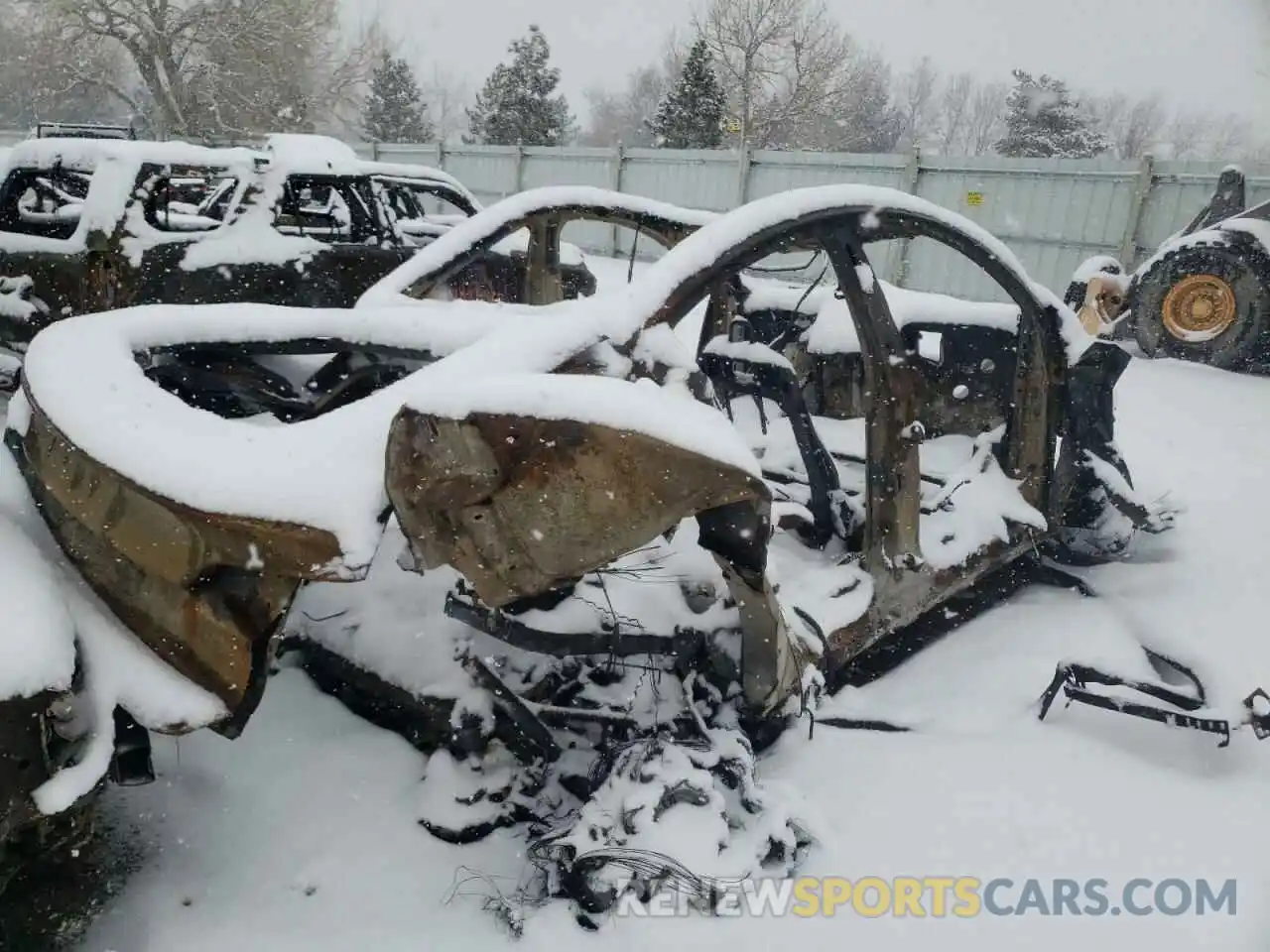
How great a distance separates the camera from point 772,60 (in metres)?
26.6

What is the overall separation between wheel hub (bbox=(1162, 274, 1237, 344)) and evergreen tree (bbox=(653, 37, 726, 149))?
1735 centimetres

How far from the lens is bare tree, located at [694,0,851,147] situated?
83.4 ft

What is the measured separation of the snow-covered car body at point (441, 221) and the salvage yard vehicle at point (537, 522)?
3.21 m

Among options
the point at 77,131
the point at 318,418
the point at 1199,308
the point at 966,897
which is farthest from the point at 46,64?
the point at 966,897

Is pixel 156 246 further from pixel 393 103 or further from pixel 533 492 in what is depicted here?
pixel 393 103

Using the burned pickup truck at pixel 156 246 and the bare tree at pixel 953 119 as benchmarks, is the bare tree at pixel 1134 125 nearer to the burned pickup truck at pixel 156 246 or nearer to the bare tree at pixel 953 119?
the bare tree at pixel 953 119

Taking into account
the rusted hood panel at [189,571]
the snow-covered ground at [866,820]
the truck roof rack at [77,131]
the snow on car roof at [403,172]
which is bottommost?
the snow-covered ground at [866,820]

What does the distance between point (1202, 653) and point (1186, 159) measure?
11073 mm

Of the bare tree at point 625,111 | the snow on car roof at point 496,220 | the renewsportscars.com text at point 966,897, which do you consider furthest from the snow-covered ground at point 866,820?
the bare tree at point 625,111

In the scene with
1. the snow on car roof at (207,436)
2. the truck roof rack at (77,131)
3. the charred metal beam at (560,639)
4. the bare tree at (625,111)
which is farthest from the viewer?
the bare tree at (625,111)

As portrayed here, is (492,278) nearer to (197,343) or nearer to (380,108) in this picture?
(197,343)

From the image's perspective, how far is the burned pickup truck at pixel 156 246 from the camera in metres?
5.37

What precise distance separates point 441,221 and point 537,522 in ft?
25.4

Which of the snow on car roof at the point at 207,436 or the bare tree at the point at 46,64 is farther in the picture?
the bare tree at the point at 46,64
